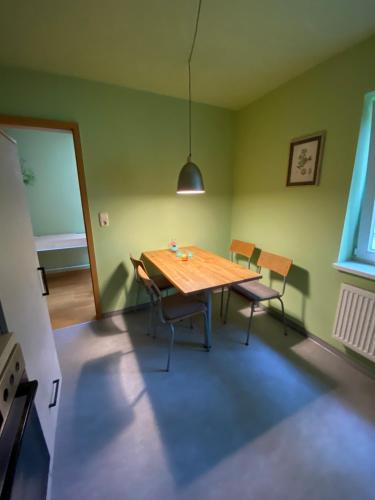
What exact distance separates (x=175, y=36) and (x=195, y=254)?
1844 millimetres

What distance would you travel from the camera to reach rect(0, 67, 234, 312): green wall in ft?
6.42

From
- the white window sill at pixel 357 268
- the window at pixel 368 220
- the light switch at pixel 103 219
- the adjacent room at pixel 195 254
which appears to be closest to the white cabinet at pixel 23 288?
the adjacent room at pixel 195 254

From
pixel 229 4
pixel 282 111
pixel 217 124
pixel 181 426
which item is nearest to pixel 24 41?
pixel 229 4

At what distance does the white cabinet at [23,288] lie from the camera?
0.93 m

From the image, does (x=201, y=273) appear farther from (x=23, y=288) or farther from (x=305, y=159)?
(x=305, y=159)

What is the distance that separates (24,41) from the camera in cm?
150

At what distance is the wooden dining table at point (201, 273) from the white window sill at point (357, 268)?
2.24 ft

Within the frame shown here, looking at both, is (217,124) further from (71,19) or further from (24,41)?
(24,41)

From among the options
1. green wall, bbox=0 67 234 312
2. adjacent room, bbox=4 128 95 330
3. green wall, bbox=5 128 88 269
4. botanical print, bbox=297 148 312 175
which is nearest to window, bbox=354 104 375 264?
botanical print, bbox=297 148 312 175

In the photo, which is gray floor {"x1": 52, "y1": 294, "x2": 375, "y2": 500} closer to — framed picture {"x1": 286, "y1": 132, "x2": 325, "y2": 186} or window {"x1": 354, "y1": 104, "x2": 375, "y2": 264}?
window {"x1": 354, "y1": 104, "x2": 375, "y2": 264}

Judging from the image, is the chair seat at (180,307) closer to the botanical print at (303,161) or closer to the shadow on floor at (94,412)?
the shadow on floor at (94,412)

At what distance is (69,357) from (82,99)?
2.41 metres

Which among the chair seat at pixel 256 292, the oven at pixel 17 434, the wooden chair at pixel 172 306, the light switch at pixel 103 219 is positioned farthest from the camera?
the light switch at pixel 103 219

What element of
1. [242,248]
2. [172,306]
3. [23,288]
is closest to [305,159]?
[242,248]
